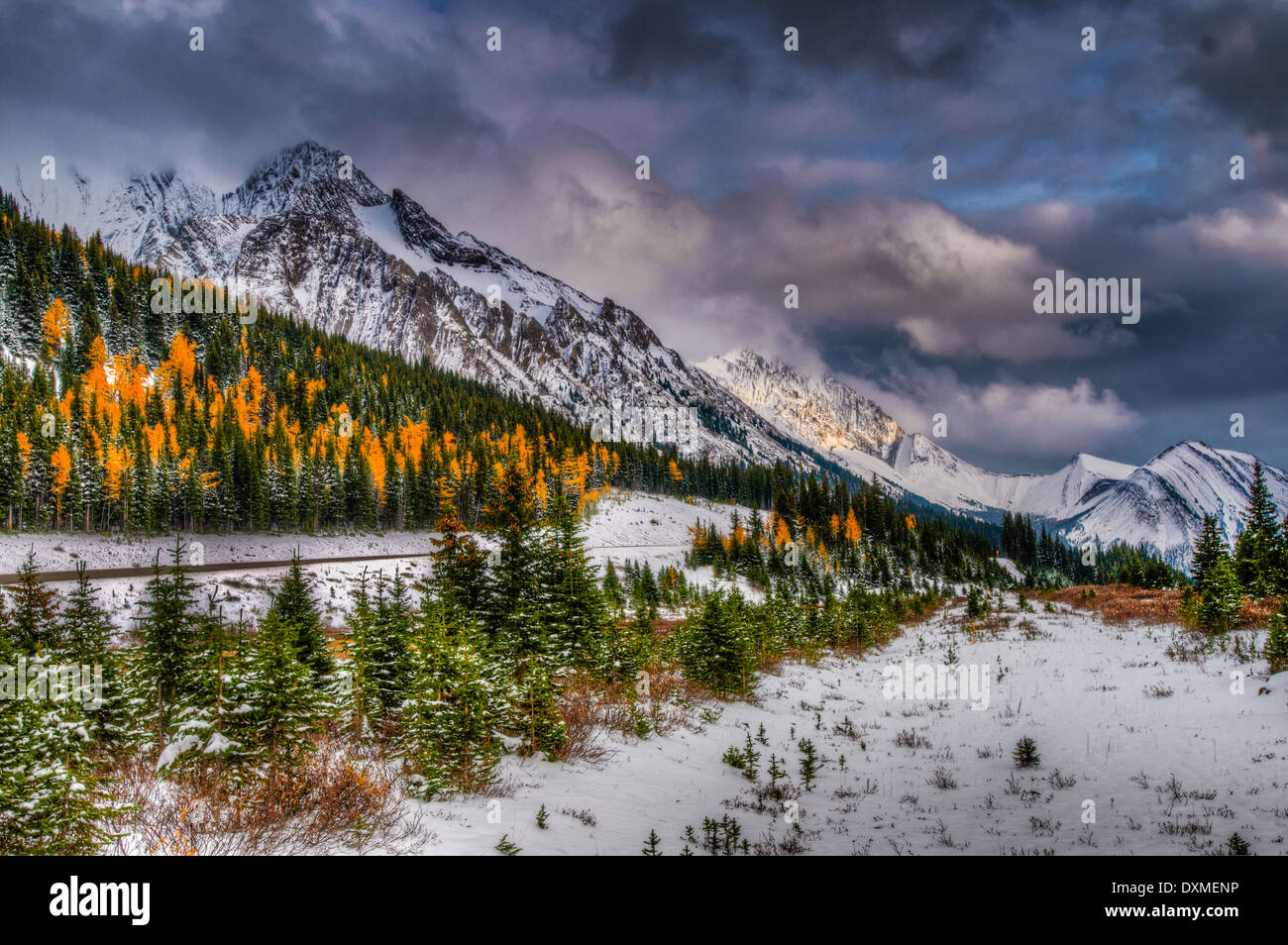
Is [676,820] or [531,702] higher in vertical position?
[531,702]

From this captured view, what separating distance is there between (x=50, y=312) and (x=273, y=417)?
39115 millimetres

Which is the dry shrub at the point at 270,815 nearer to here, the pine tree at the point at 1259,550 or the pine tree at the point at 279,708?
the pine tree at the point at 279,708

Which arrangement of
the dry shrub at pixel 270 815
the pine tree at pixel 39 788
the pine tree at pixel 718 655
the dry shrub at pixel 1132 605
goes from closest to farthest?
the pine tree at pixel 39 788, the dry shrub at pixel 270 815, the pine tree at pixel 718 655, the dry shrub at pixel 1132 605

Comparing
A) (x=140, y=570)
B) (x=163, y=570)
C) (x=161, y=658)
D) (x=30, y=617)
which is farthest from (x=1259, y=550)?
(x=140, y=570)

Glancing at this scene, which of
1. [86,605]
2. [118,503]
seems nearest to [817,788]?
[86,605]

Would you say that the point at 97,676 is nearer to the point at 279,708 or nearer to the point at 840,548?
the point at 279,708

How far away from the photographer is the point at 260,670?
29.0ft

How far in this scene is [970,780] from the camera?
11.0 m

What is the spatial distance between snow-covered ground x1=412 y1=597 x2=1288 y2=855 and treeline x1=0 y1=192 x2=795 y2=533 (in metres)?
21.9

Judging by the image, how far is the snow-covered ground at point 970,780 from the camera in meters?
7.62

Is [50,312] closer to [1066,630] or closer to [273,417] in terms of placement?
[273,417]

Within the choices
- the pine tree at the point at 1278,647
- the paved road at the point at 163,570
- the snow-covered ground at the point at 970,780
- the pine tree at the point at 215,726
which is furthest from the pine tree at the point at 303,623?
the pine tree at the point at 1278,647

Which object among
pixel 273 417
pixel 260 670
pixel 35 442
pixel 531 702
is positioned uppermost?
pixel 273 417

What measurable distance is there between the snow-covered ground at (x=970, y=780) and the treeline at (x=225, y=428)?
21.9 metres
